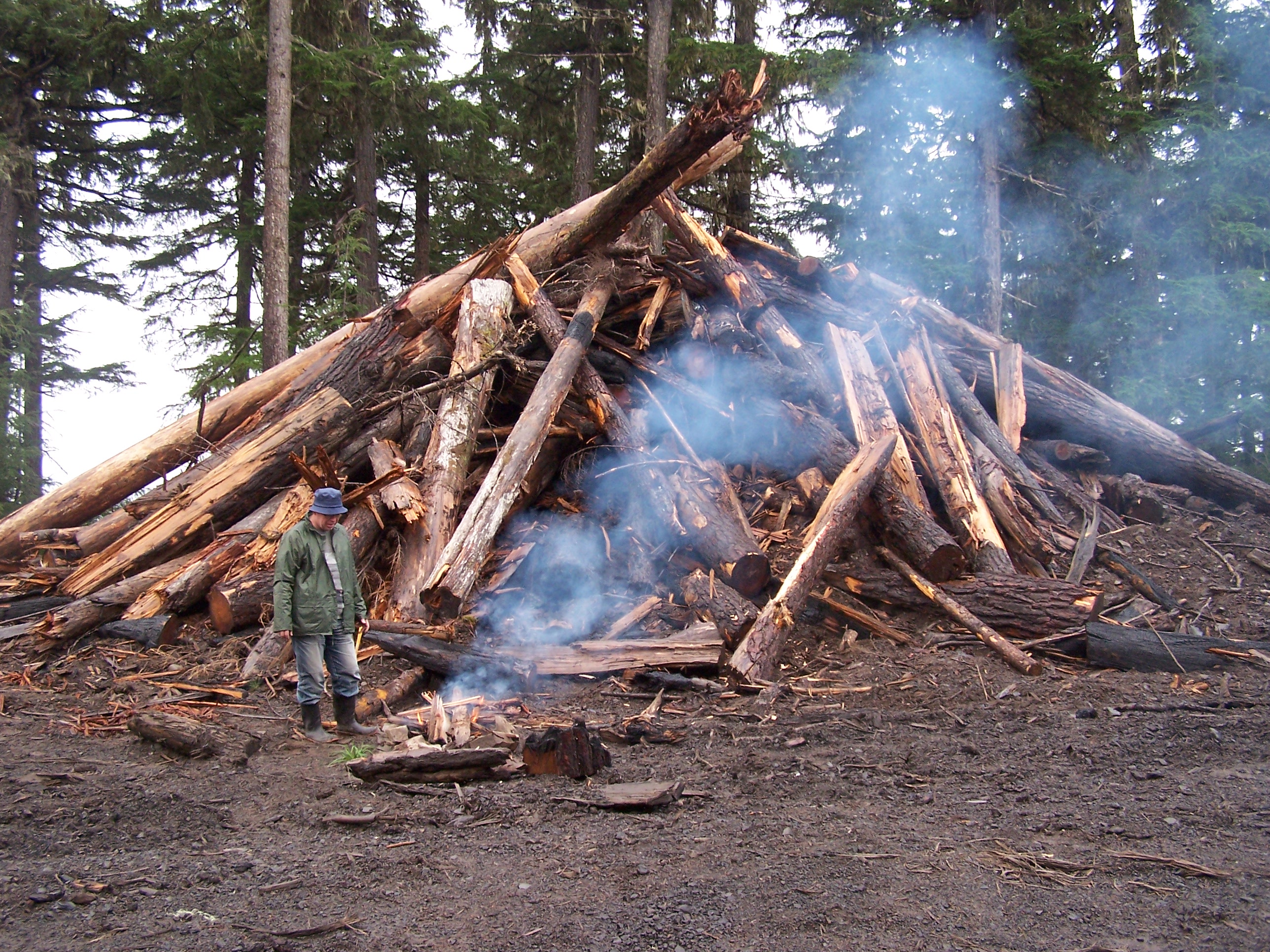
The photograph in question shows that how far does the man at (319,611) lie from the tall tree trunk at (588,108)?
13.3m

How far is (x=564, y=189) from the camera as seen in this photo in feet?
64.5

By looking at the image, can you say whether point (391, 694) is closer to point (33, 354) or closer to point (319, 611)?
point (319, 611)

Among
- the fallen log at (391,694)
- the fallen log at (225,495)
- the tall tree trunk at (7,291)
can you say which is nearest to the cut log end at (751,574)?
the fallen log at (391,694)

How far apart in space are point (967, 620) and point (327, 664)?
5.07 metres

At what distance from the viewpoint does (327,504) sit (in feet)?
18.2

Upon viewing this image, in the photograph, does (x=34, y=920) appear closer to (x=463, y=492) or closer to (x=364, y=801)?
(x=364, y=801)

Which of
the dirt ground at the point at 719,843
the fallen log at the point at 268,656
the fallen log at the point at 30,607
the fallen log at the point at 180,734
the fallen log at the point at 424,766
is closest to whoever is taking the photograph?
the dirt ground at the point at 719,843

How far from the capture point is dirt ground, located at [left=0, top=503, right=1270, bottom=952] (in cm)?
285

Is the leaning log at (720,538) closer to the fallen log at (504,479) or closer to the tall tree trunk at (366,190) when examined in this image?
the fallen log at (504,479)

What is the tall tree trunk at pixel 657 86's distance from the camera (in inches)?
619

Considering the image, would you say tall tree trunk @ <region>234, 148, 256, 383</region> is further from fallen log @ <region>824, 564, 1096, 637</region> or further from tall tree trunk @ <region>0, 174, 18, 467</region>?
fallen log @ <region>824, 564, 1096, 637</region>


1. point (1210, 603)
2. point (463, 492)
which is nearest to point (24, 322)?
point (463, 492)

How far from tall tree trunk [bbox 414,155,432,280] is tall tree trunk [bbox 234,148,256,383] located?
3903 mm

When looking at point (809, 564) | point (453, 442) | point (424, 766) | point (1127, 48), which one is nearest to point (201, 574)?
point (453, 442)
